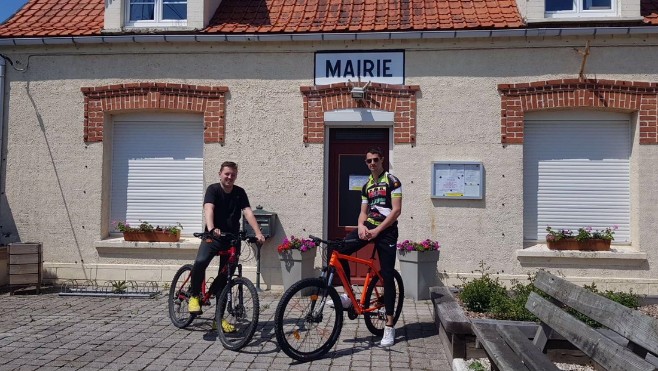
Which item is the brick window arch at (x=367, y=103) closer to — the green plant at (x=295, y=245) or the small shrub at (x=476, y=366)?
the green plant at (x=295, y=245)

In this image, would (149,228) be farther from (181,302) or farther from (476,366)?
(476,366)

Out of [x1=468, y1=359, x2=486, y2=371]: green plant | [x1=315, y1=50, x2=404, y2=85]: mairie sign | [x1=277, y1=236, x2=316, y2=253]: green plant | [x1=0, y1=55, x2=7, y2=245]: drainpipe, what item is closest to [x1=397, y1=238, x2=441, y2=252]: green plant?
[x1=277, y1=236, x2=316, y2=253]: green plant

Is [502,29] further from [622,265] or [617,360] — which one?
[617,360]

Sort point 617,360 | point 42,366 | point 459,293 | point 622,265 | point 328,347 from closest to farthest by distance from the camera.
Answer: point 617,360 < point 42,366 < point 328,347 < point 459,293 < point 622,265

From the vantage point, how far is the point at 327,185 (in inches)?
335

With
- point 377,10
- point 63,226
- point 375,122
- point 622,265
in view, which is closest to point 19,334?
point 63,226

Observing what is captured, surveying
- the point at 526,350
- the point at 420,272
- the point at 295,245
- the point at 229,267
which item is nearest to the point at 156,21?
the point at 295,245

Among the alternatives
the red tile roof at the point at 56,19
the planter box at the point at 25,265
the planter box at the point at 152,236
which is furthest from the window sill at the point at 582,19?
the planter box at the point at 25,265

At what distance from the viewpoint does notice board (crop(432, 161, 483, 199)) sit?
26.5 ft

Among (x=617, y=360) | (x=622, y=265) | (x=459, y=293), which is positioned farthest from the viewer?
(x=622, y=265)

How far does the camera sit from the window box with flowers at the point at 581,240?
7.92m

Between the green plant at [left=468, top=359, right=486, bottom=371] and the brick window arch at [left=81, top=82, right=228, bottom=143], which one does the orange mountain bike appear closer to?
the green plant at [left=468, top=359, right=486, bottom=371]

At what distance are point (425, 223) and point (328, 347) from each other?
3507 mm

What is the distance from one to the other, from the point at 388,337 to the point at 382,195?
138 centimetres
